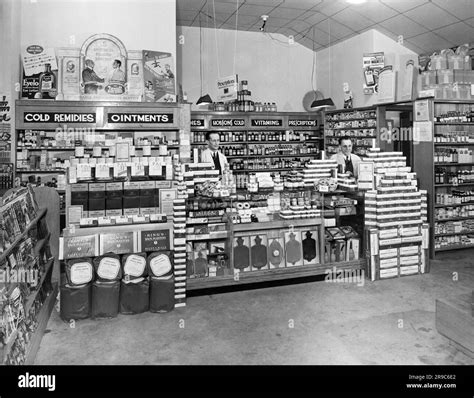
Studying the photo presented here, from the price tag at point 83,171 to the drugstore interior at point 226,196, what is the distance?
0.05 ft

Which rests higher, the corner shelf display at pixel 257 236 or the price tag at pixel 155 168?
the price tag at pixel 155 168

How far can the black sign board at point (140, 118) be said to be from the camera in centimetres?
674

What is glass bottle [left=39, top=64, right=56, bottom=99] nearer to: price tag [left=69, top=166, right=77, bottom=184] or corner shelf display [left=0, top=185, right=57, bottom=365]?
corner shelf display [left=0, top=185, right=57, bottom=365]

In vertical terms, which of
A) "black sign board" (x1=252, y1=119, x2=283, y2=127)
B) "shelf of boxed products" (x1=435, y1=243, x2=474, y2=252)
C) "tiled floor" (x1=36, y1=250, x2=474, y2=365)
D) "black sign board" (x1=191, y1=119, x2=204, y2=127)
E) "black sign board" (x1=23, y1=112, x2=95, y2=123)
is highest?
"black sign board" (x1=252, y1=119, x2=283, y2=127)

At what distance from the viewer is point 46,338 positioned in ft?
12.0

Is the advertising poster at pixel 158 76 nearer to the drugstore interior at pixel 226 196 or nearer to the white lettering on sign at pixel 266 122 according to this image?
the drugstore interior at pixel 226 196

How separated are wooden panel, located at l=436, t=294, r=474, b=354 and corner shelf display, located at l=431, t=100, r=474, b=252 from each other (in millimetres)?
4283

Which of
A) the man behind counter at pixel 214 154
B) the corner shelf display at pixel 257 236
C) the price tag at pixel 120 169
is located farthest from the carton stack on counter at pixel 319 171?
the price tag at pixel 120 169

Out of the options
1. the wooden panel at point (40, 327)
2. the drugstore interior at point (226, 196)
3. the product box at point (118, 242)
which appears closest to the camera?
the wooden panel at point (40, 327)

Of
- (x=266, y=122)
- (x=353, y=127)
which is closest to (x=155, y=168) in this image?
(x=266, y=122)

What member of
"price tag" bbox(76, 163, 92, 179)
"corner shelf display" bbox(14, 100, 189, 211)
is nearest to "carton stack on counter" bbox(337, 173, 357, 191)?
"corner shelf display" bbox(14, 100, 189, 211)

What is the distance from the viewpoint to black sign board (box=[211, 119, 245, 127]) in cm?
901

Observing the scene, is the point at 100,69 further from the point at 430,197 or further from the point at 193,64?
the point at 430,197

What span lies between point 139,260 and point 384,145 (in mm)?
5954
